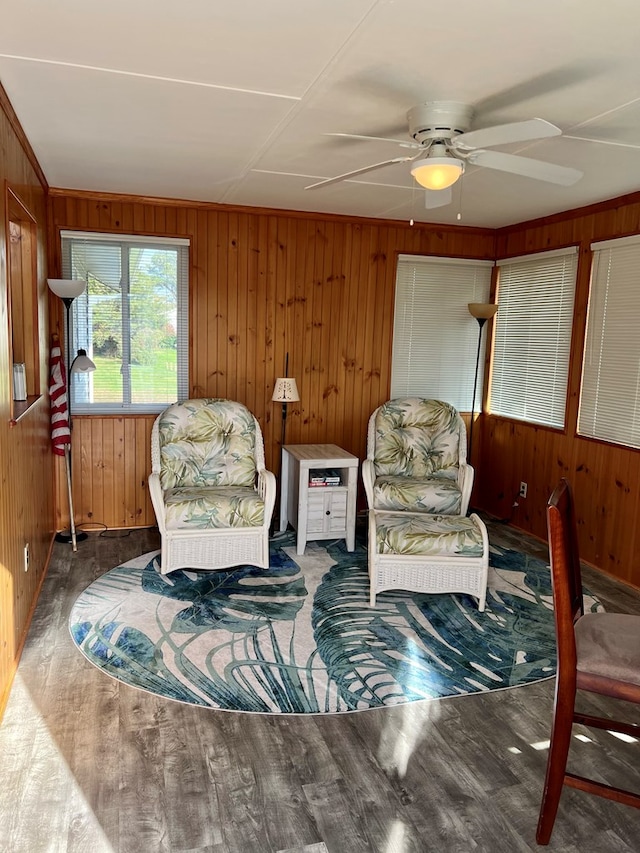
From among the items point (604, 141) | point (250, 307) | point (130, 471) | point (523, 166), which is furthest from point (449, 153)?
point (130, 471)

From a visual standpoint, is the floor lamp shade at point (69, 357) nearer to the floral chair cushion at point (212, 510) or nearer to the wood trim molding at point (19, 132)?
the wood trim molding at point (19, 132)

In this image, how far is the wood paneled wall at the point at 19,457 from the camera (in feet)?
8.46

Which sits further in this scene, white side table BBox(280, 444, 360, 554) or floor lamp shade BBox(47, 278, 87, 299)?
white side table BBox(280, 444, 360, 554)

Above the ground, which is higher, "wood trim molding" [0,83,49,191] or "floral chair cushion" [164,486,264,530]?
"wood trim molding" [0,83,49,191]

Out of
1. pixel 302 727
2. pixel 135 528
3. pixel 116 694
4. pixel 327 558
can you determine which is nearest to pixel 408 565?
pixel 327 558

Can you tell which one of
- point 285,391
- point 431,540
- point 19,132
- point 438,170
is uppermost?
point 19,132

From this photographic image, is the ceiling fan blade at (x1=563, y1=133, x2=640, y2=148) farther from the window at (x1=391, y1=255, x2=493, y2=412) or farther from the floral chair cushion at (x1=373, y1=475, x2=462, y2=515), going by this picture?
the window at (x1=391, y1=255, x2=493, y2=412)

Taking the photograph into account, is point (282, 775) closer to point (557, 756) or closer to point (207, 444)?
point (557, 756)

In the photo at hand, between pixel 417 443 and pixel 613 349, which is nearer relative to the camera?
pixel 613 349

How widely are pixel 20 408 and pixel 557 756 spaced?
2662mm

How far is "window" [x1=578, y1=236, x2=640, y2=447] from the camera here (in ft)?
13.2

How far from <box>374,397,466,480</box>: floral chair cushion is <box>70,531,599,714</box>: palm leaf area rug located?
2.56 feet

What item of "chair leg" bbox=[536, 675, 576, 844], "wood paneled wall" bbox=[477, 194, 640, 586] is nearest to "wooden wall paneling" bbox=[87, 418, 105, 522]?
"wood paneled wall" bbox=[477, 194, 640, 586]

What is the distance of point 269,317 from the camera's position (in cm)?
499
